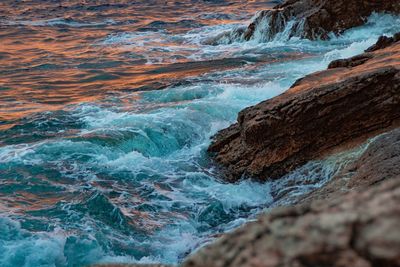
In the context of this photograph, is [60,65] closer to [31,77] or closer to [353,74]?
[31,77]

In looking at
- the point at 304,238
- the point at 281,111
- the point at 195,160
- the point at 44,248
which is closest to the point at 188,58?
the point at 195,160

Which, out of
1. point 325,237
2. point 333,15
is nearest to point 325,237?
point 325,237

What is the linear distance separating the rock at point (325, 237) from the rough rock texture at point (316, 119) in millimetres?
5622

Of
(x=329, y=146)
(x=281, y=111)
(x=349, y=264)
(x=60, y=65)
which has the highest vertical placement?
(x=349, y=264)

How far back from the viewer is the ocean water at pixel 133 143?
650 centimetres

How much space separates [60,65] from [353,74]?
45.3ft

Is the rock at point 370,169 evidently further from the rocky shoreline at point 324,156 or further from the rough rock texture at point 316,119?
the rough rock texture at point 316,119

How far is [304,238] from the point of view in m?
1.33

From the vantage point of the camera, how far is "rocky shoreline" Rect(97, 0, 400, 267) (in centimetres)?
128

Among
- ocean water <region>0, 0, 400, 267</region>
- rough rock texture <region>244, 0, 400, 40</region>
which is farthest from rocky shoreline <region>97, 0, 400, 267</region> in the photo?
rough rock texture <region>244, 0, 400, 40</region>

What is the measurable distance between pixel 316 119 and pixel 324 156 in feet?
1.61

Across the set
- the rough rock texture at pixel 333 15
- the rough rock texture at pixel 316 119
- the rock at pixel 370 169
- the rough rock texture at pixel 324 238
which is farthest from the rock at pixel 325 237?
A: the rough rock texture at pixel 333 15

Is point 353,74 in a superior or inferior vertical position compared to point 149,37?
superior

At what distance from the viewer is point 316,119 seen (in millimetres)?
7113
